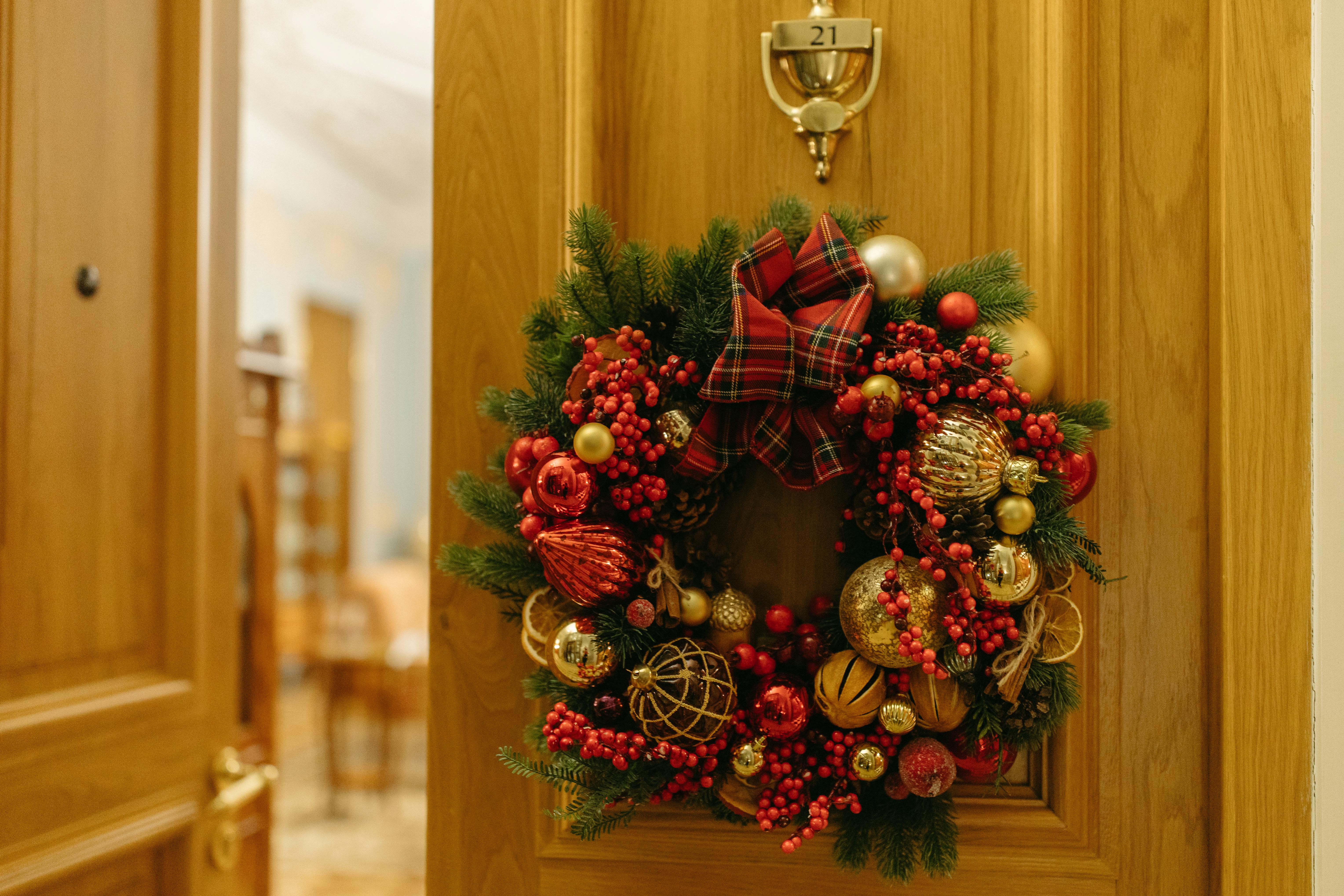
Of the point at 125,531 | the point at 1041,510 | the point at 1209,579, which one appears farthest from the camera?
the point at 125,531

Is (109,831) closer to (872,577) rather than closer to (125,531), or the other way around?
(125,531)

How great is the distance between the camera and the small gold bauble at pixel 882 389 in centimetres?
69

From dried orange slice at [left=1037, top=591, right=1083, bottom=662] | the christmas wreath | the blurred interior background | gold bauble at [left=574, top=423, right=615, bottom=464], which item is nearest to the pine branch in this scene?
the christmas wreath

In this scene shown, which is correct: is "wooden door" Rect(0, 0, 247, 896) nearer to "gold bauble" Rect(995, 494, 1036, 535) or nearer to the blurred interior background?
the blurred interior background

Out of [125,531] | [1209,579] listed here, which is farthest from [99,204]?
[1209,579]

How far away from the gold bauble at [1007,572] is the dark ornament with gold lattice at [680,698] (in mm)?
224

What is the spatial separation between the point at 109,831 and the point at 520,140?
3.18 feet

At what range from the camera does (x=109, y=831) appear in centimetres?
107

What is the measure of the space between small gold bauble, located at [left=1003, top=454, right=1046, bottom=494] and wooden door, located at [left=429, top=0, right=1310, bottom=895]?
5.5 inches

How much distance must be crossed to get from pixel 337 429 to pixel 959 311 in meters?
5.28

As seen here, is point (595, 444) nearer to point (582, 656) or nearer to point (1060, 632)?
point (582, 656)

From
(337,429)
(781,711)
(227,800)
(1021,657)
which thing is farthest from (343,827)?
(1021,657)

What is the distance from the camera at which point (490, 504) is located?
0.78 m

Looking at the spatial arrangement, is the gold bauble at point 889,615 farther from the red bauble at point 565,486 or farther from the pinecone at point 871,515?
the red bauble at point 565,486
